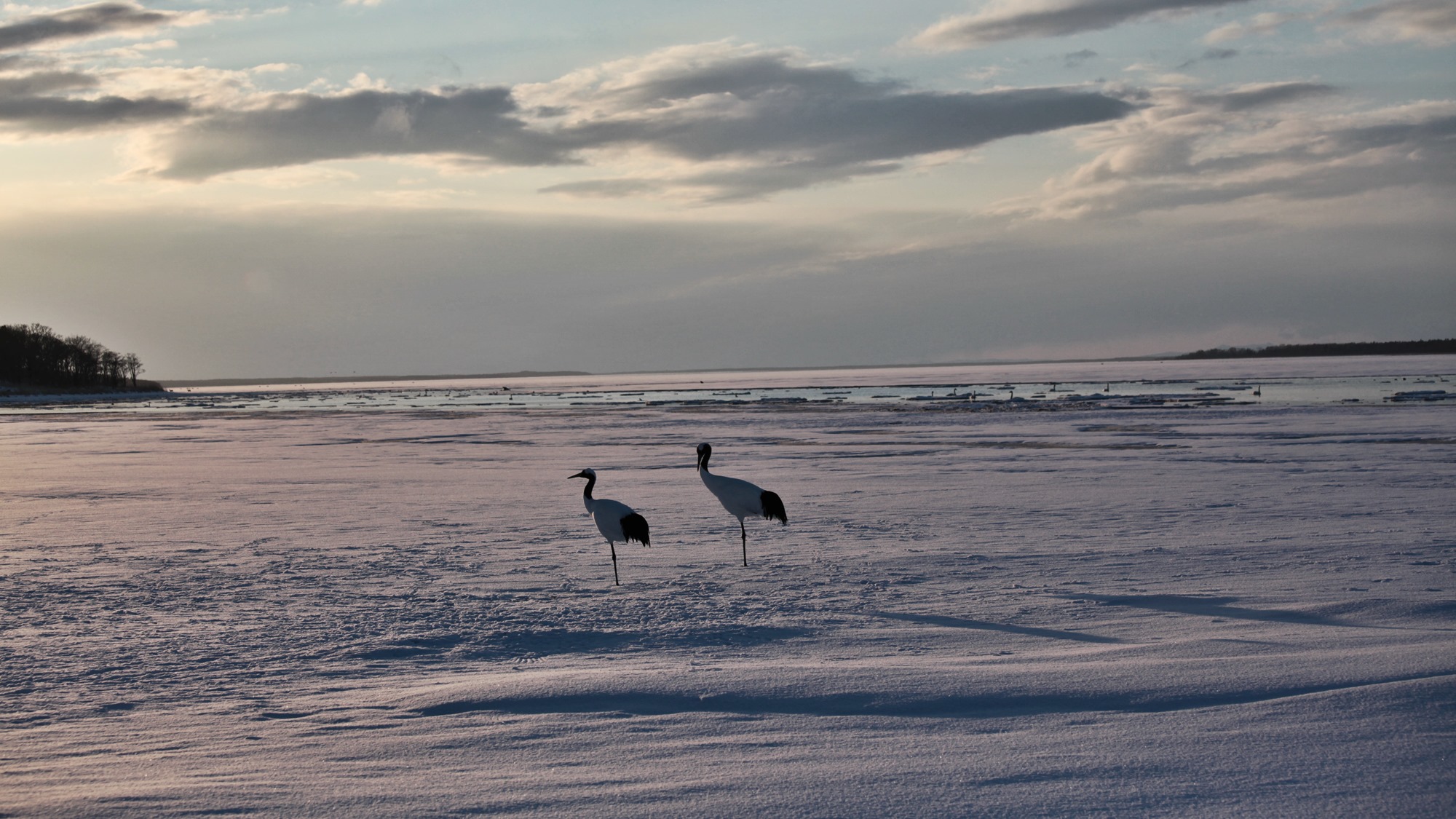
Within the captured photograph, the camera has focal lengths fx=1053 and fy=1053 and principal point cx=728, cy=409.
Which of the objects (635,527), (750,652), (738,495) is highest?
(738,495)

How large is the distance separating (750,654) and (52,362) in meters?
134

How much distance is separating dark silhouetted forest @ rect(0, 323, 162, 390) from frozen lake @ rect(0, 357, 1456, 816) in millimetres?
117916

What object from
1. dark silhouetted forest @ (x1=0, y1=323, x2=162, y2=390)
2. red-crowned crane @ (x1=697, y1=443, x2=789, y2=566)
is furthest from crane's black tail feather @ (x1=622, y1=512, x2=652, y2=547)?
dark silhouetted forest @ (x1=0, y1=323, x2=162, y2=390)

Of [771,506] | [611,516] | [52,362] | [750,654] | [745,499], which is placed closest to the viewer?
[750,654]

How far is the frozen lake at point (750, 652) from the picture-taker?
418cm

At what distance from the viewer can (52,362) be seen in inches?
4601

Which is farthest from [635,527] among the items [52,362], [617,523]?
[52,362]

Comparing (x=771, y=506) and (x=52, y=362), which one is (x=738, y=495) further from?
(x=52, y=362)

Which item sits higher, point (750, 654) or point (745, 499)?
point (745, 499)

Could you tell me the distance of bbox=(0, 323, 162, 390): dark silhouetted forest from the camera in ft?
370

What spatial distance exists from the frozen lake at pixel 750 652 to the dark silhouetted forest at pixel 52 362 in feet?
387

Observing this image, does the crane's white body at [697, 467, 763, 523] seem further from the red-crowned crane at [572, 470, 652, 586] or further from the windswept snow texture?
the red-crowned crane at [572, 470, 652, 586]

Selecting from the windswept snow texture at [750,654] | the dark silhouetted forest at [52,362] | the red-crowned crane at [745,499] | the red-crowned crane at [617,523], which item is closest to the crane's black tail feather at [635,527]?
the red-crowned crane at [617,523]

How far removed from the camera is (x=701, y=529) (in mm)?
12047
